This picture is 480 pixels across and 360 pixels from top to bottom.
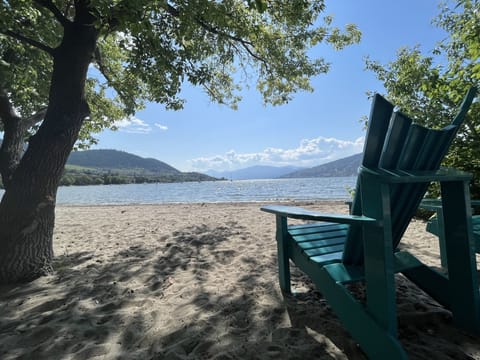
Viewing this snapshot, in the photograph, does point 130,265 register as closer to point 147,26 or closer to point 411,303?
point 147,26

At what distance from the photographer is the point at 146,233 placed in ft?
17.6

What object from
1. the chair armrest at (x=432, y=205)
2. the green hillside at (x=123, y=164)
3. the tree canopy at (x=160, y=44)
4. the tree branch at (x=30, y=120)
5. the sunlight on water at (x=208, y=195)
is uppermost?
the green hillside at (x=123, y=164)

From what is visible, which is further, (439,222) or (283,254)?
(439,222)

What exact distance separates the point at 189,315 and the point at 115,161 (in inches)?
7510

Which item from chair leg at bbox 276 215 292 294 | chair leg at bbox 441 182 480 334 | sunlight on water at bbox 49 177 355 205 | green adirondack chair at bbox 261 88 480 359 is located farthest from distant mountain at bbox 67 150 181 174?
chair leg at bbox 441 182 480 334

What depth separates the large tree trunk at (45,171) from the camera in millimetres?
2684

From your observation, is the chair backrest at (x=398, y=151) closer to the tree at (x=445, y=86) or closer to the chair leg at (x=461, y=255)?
the chair leg at (x=461, y=255)

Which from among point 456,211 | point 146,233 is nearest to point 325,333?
Answer: point 456,211

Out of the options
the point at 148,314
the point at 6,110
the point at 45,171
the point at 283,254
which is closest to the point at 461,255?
the point at 283,254

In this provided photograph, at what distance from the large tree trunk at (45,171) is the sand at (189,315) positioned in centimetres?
34

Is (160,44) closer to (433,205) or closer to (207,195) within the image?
(433,205)

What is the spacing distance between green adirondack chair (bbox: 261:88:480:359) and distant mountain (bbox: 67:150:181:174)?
165 m

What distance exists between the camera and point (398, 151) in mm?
1370

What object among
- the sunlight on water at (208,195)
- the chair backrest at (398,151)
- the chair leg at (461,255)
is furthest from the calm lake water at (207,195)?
the chair backrest at (398,151)
